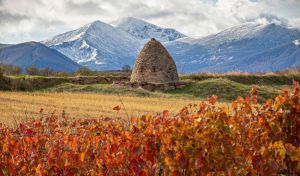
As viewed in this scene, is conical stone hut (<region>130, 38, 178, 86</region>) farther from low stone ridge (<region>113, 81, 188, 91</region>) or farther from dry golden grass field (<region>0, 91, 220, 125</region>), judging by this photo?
dry golden grass field (<region>0, 91, 220, 125</region>)

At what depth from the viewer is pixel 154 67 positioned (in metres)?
42.9

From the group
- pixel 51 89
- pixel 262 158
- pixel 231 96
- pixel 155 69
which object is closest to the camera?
pixel 262 158

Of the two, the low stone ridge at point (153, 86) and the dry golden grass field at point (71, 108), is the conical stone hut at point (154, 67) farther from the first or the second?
the dry golden grass field at point (71, 108)

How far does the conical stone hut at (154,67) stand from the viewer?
139ft

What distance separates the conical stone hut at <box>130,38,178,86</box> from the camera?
42469 millimetres

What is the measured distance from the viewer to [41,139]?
6.61 metres

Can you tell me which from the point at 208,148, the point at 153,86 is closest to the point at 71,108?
the point at 208,148

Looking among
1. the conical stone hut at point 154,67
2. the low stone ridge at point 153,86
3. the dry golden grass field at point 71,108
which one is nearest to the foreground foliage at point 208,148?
the dry golden grass field at point 71,108

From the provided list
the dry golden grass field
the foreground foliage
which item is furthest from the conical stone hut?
the foreground foliage

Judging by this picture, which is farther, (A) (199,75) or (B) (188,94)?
(A) (199,75)

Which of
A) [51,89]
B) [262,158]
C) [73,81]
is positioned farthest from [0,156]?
[73,81]

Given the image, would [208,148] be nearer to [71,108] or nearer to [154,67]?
[71,108]

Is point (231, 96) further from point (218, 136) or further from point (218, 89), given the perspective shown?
point (218, 136)

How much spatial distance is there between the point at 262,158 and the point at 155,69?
38925 mm
